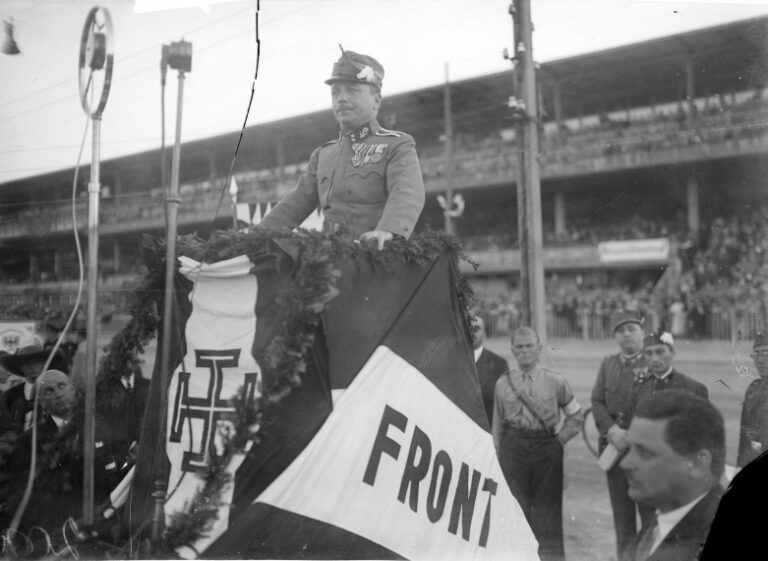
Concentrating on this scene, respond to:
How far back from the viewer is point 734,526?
148cm

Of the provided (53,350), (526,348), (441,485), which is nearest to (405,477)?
(441,485)

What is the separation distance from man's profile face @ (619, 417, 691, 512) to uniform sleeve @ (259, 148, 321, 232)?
150 centimetres

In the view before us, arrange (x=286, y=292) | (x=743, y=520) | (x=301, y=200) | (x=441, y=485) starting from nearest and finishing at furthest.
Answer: (x=743, y=520)
(x=286, y=292)
(x=441, y=485)
(x=301, y=200)

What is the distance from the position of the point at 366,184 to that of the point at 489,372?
85cm

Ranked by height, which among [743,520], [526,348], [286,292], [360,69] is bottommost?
[743,520]

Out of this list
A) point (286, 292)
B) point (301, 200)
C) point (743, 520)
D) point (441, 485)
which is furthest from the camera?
point (301, 200)

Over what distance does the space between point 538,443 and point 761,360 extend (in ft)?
2.93

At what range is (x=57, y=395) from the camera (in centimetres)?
251

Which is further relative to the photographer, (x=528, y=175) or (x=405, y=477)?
(x=528, y=175)

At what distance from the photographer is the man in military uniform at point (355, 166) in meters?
2.44

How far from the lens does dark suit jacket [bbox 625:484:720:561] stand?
93.5 inches

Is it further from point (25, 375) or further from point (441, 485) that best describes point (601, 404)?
point (25, 375)

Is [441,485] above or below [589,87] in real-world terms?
below

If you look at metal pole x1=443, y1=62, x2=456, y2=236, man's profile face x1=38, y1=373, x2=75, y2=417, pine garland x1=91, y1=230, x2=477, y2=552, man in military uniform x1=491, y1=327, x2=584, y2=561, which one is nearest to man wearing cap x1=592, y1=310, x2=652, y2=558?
man in military uniform x1=491, y1=327, x2=584, y2=561
